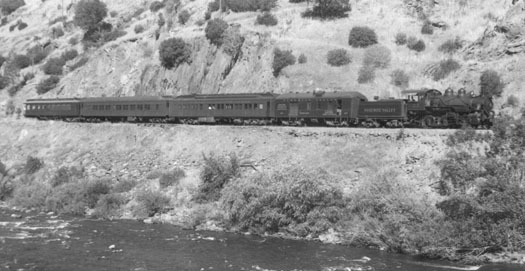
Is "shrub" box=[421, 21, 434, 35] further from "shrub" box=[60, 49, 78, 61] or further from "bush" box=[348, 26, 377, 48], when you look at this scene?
"shrub" box=[60, 49, 78, 61]

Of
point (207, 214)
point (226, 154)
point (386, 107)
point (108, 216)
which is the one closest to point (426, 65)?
point (386, 107)

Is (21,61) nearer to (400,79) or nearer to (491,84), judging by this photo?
(400,79)

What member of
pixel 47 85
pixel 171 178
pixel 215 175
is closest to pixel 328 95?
pixel 215 175

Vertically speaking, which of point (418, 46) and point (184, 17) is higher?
point (184, 17)

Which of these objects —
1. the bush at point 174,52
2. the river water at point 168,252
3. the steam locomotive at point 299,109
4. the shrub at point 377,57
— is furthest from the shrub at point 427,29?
the river water at point 168,252

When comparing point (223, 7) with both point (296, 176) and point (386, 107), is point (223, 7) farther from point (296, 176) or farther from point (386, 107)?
point (296, 176)

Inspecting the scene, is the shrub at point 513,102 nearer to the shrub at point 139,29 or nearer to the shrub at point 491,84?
the shrub at point 491,84
